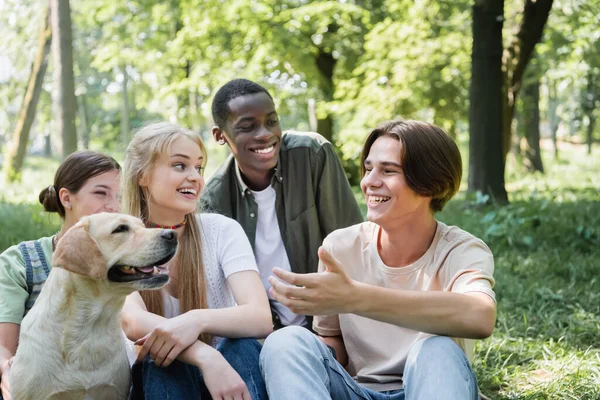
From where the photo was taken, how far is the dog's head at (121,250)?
253 cm

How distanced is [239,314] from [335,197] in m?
1.57

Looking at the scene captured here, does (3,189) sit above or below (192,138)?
below

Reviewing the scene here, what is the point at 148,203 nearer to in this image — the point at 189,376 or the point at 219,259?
the point at 219,259

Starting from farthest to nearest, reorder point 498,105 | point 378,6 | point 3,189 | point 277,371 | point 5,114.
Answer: point 5,114 → point 378,6 → point 3,189 → point 498,105 → point 277,371

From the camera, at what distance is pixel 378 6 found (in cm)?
1603

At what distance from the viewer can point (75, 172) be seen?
3322 mm

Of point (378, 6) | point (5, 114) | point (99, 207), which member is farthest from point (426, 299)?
point (5, 114)

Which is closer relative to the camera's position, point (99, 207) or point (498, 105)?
point (99, 207)

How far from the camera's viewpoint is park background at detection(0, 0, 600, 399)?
5051mm

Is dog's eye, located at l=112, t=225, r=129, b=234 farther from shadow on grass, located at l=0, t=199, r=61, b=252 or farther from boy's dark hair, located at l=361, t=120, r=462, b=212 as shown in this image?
shadow on grass, located at l=0, t=199, r=61, b=252

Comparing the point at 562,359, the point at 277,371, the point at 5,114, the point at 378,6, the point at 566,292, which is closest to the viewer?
the point at 277,371

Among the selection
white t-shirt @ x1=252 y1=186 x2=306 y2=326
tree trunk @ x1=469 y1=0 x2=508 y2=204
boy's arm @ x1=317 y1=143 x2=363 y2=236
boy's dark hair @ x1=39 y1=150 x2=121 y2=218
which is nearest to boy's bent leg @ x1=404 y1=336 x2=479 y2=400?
white t-shirt @ x1=252 y1=186 x2=306 y2=326

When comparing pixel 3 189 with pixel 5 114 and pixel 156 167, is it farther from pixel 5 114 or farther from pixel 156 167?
pixel 5 114

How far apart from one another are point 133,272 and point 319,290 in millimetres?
763
